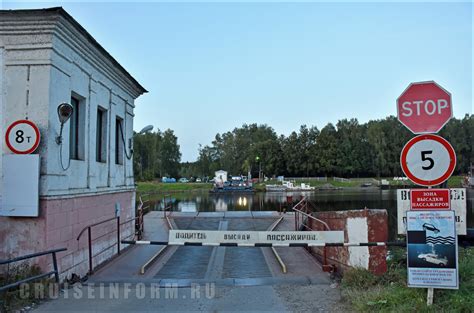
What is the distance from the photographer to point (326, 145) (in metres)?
90.1

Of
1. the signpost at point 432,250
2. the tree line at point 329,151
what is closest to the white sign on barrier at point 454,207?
the signpost at point 432,250

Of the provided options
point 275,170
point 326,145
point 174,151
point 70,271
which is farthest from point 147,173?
point 70,271

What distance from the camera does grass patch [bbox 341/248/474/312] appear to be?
4.83 metres

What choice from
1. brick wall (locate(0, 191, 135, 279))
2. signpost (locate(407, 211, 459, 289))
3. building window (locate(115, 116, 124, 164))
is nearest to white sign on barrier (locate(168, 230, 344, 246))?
signpost (locate(407, 211, 459, 289))

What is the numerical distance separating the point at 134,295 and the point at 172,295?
2.09 feet

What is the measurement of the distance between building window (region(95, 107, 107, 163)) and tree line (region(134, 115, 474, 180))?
245 ft

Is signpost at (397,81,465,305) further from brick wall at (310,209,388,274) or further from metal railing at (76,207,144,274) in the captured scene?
metal railing at (76,207,144,274)

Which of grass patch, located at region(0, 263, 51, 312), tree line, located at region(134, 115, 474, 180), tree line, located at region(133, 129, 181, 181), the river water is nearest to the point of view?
grass patch, located at region(0, 263, 51, 312)

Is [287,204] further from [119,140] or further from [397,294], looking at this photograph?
[397,294]

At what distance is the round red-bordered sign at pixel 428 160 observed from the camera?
16.8ft

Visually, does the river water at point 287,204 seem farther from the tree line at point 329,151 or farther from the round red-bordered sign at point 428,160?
the tree line at point 329,151

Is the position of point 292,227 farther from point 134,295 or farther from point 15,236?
point 15,236

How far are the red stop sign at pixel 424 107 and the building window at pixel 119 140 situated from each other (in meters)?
7.95

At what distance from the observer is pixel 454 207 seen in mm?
6953
